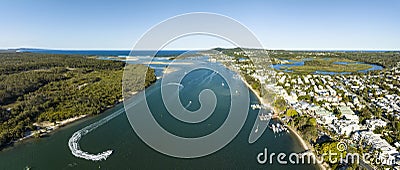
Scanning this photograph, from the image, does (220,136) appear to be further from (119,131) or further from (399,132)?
(399,132)

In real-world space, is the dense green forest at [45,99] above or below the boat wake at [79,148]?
above

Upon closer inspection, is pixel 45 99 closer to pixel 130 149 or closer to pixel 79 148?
pixel 79 148

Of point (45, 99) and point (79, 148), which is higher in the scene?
point (45, 99)

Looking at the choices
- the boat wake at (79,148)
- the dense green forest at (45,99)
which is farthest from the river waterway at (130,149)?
the dense green forest at (45,99)

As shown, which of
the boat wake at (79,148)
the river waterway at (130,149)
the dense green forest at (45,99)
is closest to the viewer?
the river waterway at (130,149)

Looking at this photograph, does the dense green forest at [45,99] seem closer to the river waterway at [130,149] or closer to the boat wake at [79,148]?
the river waterway at [130,149]

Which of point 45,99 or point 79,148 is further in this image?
point 45,99

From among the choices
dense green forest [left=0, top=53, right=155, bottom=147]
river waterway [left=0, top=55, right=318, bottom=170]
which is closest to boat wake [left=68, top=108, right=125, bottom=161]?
river waterway [left=0, top=55, right=318, bottom=170]

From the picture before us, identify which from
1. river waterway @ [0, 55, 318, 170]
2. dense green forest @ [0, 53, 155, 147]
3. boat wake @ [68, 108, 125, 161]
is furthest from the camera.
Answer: dense green forest @ [0, 53, 155, 147]

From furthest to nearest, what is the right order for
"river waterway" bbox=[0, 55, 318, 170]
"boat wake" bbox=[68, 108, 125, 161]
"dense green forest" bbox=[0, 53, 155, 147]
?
"dense green forest" bbox=[0, 53, 155, 147] < "boat wake" bbox=[68, 108, 125, 161] < "river waterway" bbox=[0, 55, 318, 170]

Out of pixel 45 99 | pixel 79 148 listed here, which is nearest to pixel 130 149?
pixel 79 148

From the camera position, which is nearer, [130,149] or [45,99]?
[130,149]

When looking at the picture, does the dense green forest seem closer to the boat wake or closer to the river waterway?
the river waterway

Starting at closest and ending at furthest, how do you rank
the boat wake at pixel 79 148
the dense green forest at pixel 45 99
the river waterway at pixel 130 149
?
the river waterway at pixel 130 149, the boat wake at pixel 79 148, the dense green forest at pixel 45 99
